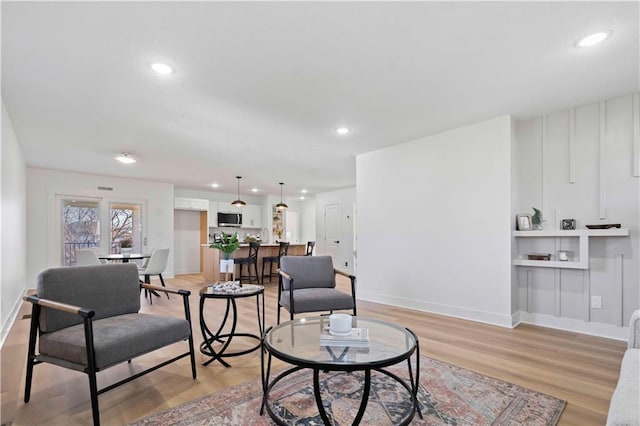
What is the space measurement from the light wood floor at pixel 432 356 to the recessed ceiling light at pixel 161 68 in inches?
93.3

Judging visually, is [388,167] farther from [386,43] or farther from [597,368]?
[597,368]

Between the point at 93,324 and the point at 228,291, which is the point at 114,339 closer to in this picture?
the point at 93,324

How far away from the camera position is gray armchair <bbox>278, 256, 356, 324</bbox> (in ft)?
10.5

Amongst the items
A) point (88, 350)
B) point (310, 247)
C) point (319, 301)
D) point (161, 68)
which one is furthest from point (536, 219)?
point (310, 247)

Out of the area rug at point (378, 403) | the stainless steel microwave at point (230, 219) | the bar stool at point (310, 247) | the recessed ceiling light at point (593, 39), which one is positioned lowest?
the area rug at point (378, 403)

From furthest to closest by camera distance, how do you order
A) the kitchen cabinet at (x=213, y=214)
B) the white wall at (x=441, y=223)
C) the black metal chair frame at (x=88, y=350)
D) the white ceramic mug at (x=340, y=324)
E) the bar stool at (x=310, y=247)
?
the kitchen cabinet at (x=213, y=214)
the bar stool at (x=310, y=247)
the white wall at (x=441, y=223)
the white ceramic mug at (x=340, y=324)
the black metal chair frame at (x=88, y=350)

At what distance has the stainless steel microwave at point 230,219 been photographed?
9586 mm

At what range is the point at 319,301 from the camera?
127 inches

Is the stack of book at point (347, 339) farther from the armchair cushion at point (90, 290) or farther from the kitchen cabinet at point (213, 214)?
the kitchen cabinet at point (213, 214)

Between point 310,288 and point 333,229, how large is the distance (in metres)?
6.22

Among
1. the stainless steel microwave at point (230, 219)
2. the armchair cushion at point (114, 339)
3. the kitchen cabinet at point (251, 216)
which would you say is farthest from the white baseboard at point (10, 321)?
the kitchen cabinet at point (251, 216)

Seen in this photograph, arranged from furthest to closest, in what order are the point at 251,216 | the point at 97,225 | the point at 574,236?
the point at 251,216
the point at 97,225
the point at 574,236

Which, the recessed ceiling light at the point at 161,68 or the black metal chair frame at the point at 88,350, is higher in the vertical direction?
the recessed ceiling light at the point at 161,68

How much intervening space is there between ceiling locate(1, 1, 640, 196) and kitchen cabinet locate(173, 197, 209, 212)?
13.3 feet
